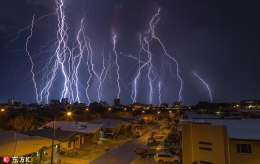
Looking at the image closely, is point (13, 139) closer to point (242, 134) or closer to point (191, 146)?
point (191, 146)

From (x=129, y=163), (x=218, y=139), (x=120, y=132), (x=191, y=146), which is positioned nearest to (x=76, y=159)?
(x=129, y=163)

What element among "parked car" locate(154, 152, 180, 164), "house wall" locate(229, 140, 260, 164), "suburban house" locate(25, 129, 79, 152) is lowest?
"parked car" locate(154, 152, 180, 164)

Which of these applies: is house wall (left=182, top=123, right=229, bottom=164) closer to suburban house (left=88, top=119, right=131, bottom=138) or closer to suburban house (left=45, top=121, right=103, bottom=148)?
suburban house (left=45, top=121, right=103, bottom=148)

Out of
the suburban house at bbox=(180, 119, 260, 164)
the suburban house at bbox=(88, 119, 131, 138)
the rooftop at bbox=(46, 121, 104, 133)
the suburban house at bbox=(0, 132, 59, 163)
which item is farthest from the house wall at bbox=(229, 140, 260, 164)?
the suburban house at bbox=(88, 119, 131, 138)

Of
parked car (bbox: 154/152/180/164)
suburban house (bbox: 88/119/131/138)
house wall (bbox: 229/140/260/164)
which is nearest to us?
house wall (bbox: 229/140/260/164)

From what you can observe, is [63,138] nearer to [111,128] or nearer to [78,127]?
[78,127]

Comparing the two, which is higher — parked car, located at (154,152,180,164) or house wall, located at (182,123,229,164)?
house wall, located at (182,123,229,164)

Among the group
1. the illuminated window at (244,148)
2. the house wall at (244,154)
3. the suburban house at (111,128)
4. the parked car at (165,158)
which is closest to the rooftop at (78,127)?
the suburban house at (111,128)

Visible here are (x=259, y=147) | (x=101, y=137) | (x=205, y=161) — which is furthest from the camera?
(x=101, y=137)

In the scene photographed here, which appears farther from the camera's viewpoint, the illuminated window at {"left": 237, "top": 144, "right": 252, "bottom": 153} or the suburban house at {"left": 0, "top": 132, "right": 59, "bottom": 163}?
the suburban house at {"left": 0, "top": 132, "right": 59, "bottom": 163}
